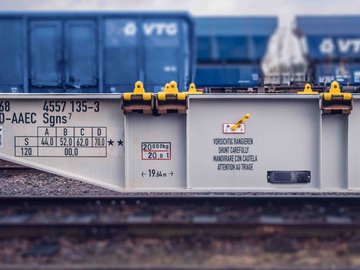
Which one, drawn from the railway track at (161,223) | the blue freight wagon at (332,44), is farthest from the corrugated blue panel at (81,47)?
the railway track at (161,223)

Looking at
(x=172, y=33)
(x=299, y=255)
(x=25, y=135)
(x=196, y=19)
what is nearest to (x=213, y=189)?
(x=299, y=255)

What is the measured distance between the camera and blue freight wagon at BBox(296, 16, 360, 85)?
54.0ft

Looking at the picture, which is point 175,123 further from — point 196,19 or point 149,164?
point 196,19

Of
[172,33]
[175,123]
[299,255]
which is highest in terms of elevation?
[172,33]

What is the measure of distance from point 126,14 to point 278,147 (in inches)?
360

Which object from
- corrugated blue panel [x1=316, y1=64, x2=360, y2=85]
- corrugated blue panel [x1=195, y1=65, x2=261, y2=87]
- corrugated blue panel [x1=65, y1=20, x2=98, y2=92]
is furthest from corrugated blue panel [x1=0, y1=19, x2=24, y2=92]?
corrugated blue panel [x1=316, y1=64, x2=360, y2=85]

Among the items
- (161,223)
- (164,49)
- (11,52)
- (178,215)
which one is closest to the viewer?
(161,223)

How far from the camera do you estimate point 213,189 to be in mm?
7520

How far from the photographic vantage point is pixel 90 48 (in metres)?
15.6

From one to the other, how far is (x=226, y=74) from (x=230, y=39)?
1.18m

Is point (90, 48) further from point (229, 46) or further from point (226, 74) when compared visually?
point (229, 46)

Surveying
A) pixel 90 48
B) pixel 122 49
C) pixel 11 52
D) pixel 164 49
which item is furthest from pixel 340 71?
pixel 11 52

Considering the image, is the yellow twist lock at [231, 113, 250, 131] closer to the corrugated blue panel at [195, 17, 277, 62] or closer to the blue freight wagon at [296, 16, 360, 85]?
the corrugated blue panel at [195, 17, 277, 62]

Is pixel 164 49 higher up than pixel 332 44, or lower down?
lower down
